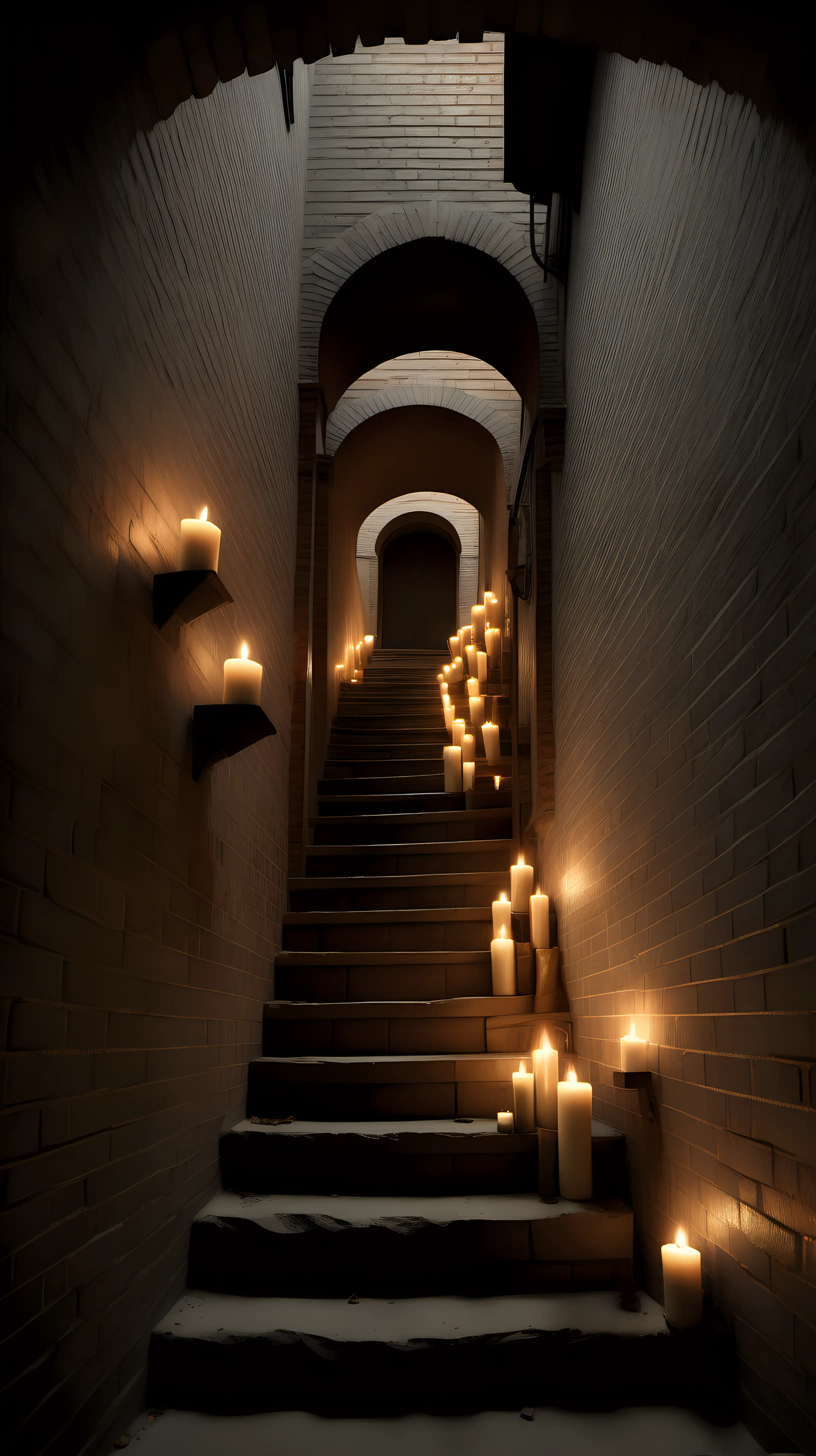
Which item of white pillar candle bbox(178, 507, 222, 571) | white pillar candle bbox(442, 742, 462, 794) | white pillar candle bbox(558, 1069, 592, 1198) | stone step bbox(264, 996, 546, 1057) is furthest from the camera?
white pillar candle bbox(442, 742, 462, 794)

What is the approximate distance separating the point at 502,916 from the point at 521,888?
0.34 m

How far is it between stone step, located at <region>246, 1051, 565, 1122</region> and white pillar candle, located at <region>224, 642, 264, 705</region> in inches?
51.4

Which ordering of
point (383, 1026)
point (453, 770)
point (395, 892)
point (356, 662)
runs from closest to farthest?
point (383, 1026) → point (395, 892) → point (453, 770) → point (356, 662)

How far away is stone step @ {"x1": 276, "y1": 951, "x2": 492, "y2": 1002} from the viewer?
3580 millimetres

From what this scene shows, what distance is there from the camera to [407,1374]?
1853mm

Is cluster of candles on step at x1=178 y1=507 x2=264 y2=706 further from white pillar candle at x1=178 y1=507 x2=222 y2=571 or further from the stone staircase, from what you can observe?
the stone staircase

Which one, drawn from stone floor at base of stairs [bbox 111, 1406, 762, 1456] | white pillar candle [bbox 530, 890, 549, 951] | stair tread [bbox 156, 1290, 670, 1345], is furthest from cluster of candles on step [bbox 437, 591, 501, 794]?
stone floor at base of stairs [bbox 111, 1406, 762, 1456]

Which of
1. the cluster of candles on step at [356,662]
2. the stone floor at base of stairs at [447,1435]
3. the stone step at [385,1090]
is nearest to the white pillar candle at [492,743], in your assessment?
the cluster of candles on step at [356,662]

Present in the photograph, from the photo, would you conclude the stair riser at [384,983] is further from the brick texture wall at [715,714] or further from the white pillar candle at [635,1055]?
the white pillar candle at [635,1055]

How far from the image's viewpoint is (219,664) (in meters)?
2.63

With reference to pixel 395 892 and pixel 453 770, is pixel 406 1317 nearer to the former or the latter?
pixel 395 892

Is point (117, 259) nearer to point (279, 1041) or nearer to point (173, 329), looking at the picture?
point (173, 329)

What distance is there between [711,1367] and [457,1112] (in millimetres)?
1278

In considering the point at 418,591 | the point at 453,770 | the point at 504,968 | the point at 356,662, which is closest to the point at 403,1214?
the point at 504,968
